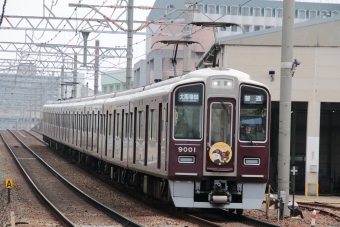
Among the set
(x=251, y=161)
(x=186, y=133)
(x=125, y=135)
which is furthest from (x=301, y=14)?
(x=186, y=133)

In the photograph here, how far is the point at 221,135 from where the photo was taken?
1312 cm

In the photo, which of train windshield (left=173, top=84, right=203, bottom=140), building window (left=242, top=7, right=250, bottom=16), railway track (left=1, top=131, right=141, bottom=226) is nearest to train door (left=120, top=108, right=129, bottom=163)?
railway track (left=1, top=131, right=141, bottom=226)

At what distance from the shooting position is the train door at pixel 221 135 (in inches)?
512

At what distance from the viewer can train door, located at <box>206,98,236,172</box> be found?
12992 millimetres

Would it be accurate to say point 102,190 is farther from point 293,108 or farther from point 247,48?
point 293,108

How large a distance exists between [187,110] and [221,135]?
2.45ft

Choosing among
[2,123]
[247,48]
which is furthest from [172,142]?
[2,123]

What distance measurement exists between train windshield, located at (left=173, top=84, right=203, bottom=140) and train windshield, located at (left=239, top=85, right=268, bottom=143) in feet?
2.55

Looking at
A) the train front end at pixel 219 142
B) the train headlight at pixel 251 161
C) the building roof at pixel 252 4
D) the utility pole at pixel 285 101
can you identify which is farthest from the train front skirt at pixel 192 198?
the building roof at pixel 252 4

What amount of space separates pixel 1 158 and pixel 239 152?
21.0 meters

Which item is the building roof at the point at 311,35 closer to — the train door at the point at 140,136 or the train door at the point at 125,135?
the train door at the point at 125,135

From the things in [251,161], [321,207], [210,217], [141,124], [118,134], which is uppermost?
[141,124]

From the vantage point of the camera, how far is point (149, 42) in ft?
250

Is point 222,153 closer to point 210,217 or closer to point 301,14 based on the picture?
point 210,217
